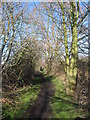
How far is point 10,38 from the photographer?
1214 centimetres

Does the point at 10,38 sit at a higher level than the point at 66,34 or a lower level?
lower

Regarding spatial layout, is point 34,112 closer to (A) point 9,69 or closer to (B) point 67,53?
(A) point 9,69

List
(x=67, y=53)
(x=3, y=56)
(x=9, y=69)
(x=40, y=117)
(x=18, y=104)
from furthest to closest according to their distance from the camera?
(x=67, y=53), (x=9, y=69), (x=3, y=56), (x=18, y=104), (x=40, y=117)

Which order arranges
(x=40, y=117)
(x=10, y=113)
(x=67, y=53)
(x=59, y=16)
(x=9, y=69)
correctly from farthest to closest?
(x=59, y=16) → (x=67, y=53) → (x=9, y=69) → (x=10, y=113) → (x=40, y=117)

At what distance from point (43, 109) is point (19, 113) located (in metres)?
1.45

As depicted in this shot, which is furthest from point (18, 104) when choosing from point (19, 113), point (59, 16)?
point (59, 16)

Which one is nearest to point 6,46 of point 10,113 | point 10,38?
point 10,38

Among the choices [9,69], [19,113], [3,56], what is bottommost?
[19,113]

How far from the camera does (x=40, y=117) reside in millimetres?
7891

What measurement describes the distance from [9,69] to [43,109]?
4462mm

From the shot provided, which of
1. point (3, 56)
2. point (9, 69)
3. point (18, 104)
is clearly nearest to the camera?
point (18, 104)

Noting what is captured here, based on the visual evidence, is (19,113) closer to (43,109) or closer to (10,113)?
(10,113)

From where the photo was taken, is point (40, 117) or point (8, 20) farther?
point (8, 20)

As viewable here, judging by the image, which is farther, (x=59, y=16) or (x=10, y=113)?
(x=59, y=16)
